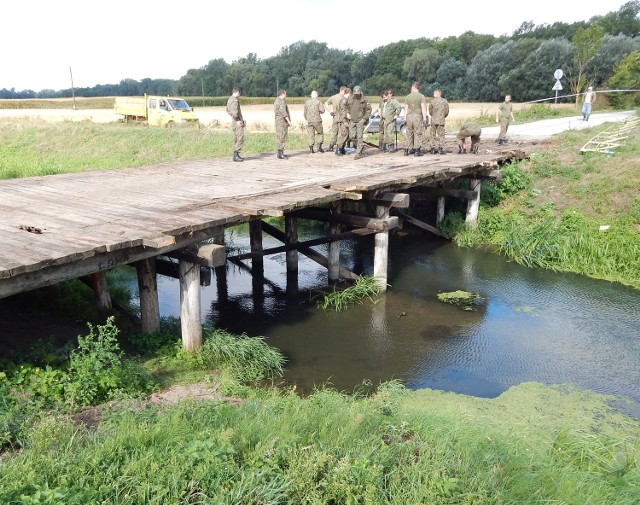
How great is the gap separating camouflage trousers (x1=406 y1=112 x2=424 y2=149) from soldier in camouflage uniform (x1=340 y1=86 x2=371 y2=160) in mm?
1103

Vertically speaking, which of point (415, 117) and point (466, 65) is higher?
point (466, 65)

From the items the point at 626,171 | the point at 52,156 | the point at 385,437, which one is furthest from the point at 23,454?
the point at 52,156

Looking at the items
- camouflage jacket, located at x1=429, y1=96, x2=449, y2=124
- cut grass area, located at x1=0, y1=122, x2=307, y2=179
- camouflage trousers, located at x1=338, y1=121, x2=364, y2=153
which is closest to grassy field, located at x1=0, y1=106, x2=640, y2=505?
camouflage trousers, located at x1=338, y1=121, x2=364, y2=153

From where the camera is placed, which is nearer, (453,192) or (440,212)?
(453,192)

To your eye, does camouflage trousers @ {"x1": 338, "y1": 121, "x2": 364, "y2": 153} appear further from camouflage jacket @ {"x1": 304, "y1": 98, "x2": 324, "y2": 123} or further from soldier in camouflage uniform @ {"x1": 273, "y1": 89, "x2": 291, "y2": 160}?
soldier in camouflage uniform @ {"x1": 273, "y1": 89, "x2": 291, "y2": 160}

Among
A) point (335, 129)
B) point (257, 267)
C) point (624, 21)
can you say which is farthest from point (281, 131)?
point (624, 21)

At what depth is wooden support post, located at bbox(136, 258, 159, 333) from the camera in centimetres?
724

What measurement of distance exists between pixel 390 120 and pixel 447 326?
24.2ft

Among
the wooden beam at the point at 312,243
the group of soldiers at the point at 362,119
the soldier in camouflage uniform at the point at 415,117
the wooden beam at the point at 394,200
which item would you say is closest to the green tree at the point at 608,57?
the group of soldiers at the point at 362,119

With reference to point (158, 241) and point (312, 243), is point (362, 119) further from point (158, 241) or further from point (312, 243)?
point (158, 241)

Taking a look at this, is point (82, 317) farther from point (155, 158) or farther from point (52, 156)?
point (52, 156)

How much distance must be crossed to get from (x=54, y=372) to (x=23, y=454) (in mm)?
1822

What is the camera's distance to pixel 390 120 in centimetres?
1470

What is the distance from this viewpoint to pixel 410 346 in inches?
325
